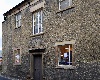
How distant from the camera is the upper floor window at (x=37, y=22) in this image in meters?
16.9

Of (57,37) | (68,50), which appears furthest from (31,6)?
(68,50)

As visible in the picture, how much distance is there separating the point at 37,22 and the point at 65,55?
14.3ft

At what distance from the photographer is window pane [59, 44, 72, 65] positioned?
1358 cm

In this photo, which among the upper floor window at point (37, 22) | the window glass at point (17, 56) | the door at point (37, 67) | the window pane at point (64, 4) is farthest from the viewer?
the window glass at point (17, 56)

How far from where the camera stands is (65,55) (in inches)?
550

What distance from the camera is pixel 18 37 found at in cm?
2020

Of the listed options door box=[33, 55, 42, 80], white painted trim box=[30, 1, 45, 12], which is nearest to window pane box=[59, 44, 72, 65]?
door box=[33, 55, 42, 80]

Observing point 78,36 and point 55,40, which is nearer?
point 78,36

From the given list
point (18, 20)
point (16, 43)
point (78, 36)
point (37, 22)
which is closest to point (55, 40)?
point (78, 36)

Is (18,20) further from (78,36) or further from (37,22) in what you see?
(78,36)

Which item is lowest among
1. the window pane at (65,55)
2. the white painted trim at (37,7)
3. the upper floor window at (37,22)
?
the window pane at (65,55)

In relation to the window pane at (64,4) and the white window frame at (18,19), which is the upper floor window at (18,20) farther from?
the window pane at (64,4)

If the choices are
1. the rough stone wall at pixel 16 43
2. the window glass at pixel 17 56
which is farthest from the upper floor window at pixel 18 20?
the window glass at pixel 17 56

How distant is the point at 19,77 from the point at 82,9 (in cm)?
932
